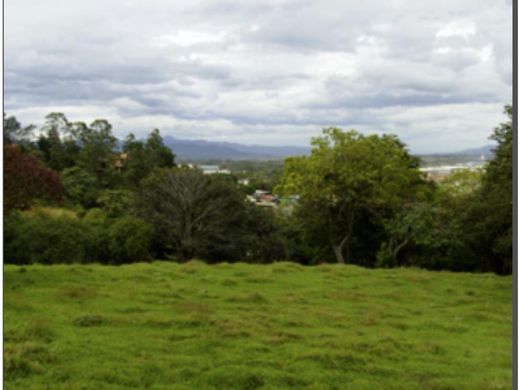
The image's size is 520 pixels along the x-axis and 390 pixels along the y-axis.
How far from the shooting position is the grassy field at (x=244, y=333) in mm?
3729

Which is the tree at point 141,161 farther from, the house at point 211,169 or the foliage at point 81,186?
the house at point 211,169

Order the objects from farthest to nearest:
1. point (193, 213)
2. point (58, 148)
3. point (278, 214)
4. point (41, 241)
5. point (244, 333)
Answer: point (58, 148) < point (278, 214) < point (193, 213) < point (41, 241) < point (244, 333)

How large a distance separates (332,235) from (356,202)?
1072 mm

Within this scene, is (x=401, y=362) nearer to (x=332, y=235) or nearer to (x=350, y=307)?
(x=350, y=307)

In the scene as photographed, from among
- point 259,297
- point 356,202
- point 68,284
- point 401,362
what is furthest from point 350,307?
point 356,202

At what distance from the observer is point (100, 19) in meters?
3.51

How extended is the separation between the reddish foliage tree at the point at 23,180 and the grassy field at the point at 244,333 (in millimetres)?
991

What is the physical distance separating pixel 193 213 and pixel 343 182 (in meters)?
4.23

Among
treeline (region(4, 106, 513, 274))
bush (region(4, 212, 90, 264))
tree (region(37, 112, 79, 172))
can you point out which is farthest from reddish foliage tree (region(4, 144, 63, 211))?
tree (region(37, 112, 79, 172))

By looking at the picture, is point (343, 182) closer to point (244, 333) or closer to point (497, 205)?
point (497, 205)

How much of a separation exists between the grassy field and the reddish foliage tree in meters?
0.99

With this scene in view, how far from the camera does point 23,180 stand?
20.2 feet

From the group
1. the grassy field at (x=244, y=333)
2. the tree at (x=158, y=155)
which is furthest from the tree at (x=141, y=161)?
the grassy field at (x=244, y=333)

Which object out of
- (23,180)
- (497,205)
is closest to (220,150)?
(23,180)
